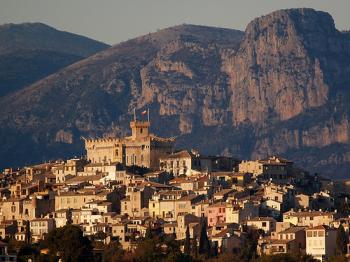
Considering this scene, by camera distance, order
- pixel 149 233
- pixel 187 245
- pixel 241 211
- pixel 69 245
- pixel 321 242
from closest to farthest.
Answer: pixel 69 245
pixel 321 242
pixel 187 245
pixel 149 233
pixel 241 211

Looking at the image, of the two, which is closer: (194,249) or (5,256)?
(5,256)

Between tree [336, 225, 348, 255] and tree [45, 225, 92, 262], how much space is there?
18.3 metres

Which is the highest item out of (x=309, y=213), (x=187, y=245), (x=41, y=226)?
(x=309, y=213)

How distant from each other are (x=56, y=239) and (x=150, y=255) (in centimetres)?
751

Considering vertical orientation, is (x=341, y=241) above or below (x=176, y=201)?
below

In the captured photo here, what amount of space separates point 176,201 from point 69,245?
2894cm

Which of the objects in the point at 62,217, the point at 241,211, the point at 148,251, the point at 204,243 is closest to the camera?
the point at 148,251

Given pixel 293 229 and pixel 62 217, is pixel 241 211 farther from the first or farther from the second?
pixel 62 217

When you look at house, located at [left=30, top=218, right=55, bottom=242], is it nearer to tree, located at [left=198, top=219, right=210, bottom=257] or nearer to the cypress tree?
the cypress tree

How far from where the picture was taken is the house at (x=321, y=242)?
152m

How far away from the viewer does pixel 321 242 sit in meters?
152

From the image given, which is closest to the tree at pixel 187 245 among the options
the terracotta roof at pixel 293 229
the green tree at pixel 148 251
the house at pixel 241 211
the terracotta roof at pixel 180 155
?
the green tree at pixel 148 251

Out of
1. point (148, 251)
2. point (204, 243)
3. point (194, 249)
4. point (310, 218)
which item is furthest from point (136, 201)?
point (148, 251)

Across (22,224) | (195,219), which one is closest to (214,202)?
(195,219)
